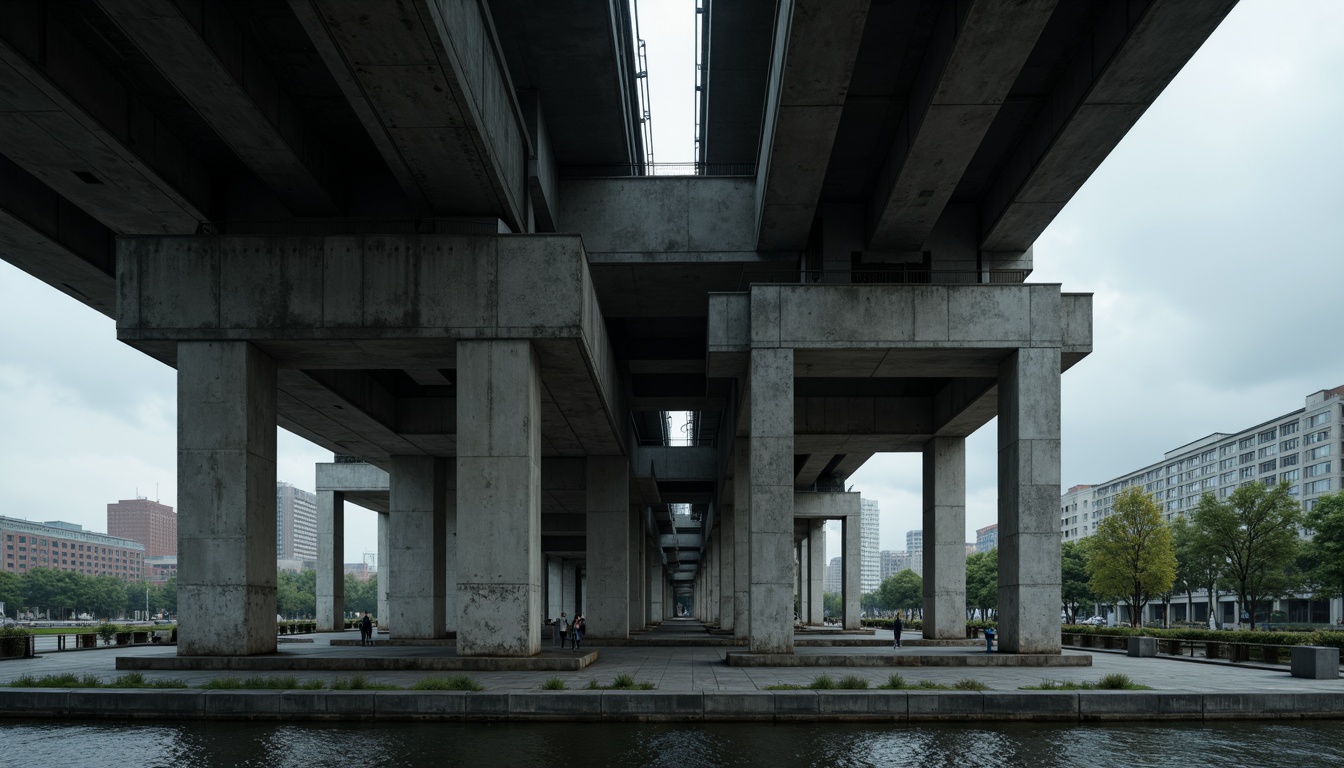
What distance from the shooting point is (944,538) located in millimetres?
37344

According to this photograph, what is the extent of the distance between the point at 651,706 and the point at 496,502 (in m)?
7.79

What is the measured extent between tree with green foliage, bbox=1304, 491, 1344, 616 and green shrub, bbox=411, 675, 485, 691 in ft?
203

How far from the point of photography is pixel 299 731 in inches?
591

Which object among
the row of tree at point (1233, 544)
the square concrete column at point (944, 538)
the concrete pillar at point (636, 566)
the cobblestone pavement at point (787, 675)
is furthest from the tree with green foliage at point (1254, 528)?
the cobblestone pavement at point (787, 675)

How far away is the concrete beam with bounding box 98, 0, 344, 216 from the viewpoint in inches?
658

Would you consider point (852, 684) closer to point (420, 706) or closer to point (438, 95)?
point (420, 706)

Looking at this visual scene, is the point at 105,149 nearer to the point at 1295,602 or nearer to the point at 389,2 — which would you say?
the point at 389,2

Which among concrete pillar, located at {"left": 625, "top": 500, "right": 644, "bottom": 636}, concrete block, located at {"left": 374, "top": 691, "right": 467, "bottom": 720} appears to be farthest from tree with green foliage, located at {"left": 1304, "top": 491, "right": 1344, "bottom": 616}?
concrete block, located at {"left": 374, "top": 691, "right": 467, "bottom": 720}

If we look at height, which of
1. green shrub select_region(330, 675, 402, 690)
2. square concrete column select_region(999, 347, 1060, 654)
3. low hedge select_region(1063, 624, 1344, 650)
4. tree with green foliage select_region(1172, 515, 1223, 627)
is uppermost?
square concrete column select_region(999, 347, 1060, 654)

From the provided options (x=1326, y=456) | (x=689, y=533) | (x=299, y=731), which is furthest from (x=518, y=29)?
(x=1326, y=456)

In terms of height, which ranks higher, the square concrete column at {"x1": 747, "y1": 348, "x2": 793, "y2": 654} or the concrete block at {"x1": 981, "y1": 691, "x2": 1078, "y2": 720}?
the square concrete column at {"x1": 747, "y1": 348, "x2": 793, "y2": 654}

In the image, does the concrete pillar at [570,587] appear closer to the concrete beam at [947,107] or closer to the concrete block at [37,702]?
the concrete beam at [947,107]

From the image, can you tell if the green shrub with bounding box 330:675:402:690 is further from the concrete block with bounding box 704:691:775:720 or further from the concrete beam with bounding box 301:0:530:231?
the concrete beam with bounding box 301:0:530:231

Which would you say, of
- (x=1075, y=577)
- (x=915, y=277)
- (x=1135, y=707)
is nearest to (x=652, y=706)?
(x=1135, y=707)
